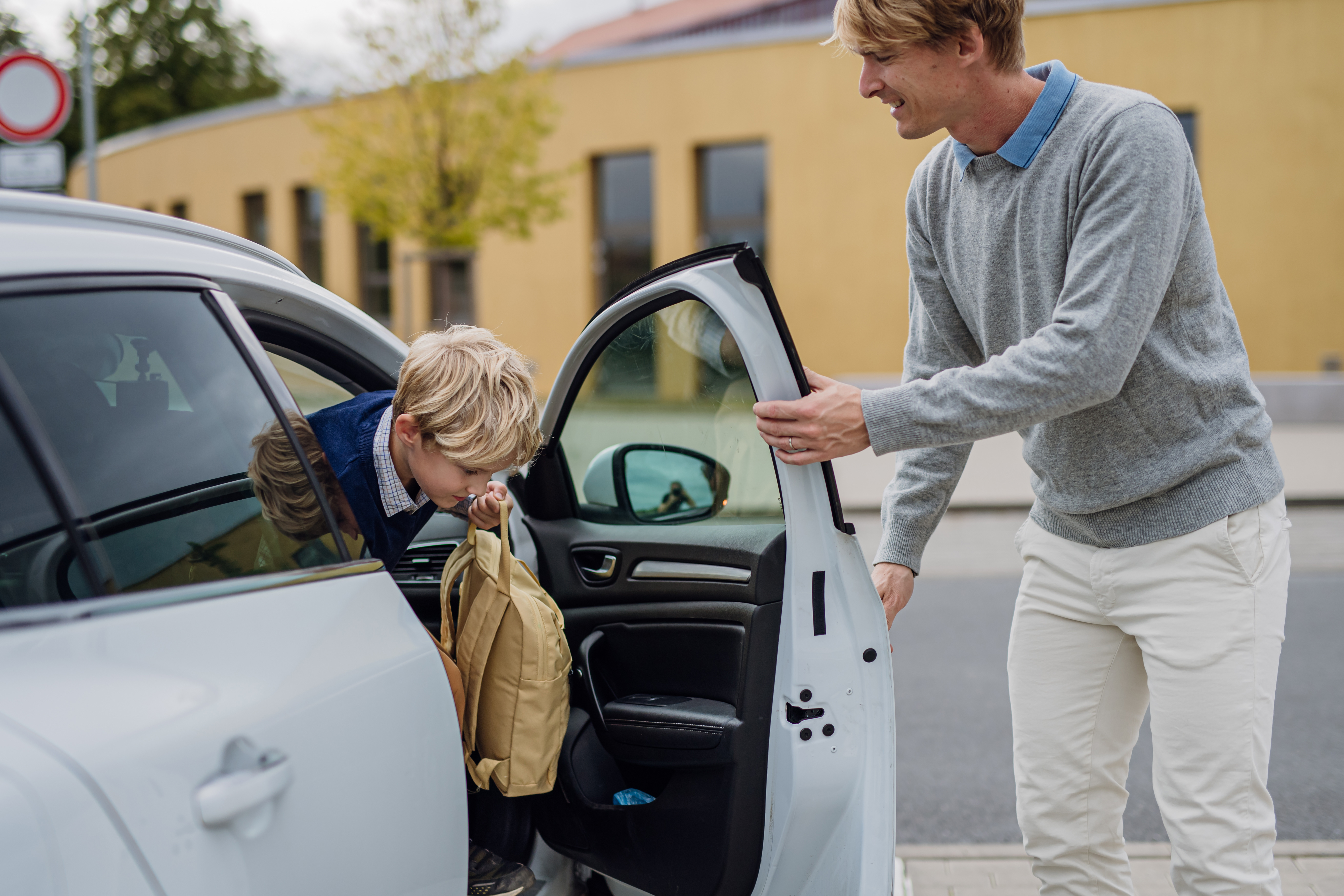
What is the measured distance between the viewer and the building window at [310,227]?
2277 cm

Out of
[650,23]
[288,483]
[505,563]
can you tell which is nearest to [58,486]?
[288,483]

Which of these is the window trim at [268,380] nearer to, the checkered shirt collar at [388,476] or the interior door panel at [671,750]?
the checkered shirt collar at [388,476]

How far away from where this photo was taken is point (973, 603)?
6148 millimetres

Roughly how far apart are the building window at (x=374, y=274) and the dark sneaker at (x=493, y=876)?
2070 centimetres

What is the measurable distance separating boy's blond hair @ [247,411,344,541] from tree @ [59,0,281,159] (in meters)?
41.4

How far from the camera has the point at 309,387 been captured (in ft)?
7.11

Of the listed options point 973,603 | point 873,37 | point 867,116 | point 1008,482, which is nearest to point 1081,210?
point 873,37

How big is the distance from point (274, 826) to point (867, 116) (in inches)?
641

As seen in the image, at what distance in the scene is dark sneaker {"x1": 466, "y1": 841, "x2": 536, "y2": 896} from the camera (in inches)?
78.6

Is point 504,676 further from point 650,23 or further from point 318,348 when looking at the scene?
point 650,23

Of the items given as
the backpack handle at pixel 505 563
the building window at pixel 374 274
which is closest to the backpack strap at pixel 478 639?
the backpack handle at pixel 505 563

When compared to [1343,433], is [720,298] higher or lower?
higher

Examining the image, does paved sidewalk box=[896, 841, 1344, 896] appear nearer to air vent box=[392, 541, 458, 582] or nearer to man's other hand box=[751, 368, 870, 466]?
air vent box=[392, 541, 458, 582]

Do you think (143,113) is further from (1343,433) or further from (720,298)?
(720,298)
